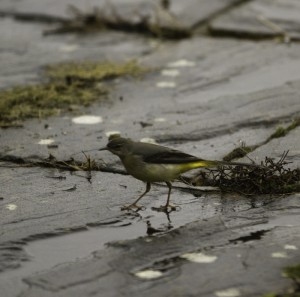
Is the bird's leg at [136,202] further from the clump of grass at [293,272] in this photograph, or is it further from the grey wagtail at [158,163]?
the clump of grass at [293,272]

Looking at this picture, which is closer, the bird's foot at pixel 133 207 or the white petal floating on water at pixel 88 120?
the bird's foot at pixel 133 207

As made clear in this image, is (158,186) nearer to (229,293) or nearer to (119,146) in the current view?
(119,146)

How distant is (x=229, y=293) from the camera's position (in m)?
3.27

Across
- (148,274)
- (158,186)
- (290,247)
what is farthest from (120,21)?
(148,274)

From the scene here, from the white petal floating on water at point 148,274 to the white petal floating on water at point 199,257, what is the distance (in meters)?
0.20

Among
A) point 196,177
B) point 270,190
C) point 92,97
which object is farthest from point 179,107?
point 270,190

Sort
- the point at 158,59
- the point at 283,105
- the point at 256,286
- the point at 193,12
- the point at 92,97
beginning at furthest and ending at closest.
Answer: the point at 193,12, the point at 158,59, the point at 92,97, the point at 283,105, the point at 256,286

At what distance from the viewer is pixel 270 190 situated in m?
4.51

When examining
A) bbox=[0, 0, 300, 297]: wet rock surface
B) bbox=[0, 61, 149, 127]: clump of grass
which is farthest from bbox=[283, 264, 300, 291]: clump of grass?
bbox=[0, 61, 149, 127]: clump of grass

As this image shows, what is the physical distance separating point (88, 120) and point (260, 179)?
178cm

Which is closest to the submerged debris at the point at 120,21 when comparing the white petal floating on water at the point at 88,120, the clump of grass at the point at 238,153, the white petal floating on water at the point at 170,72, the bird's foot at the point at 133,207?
the white petal floating on water at the point at 170,72

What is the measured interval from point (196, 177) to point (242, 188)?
0.37 meters

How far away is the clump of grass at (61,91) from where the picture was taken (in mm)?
6013

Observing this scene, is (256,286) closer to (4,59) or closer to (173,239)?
(173,239)
